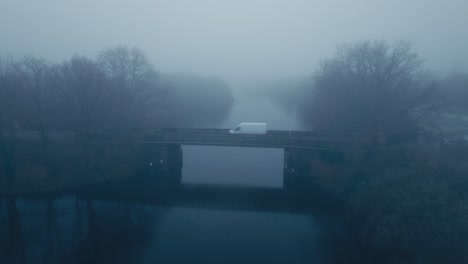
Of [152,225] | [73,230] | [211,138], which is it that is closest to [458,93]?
[211,138]

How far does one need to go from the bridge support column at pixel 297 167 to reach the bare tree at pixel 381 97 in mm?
1884

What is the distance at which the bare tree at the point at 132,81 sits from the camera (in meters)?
21.1

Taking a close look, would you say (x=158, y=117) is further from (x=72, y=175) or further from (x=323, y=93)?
(x=323, y=93)

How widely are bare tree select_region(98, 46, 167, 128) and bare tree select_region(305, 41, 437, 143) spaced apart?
10076mm

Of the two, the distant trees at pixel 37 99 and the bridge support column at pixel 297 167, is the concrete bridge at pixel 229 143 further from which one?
the distant trees at pixel 37 99

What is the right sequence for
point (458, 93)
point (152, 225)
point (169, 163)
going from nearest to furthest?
point (152, 225) → point (169, 163) → point (458, 93)

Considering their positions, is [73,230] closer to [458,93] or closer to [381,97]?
[381,97]

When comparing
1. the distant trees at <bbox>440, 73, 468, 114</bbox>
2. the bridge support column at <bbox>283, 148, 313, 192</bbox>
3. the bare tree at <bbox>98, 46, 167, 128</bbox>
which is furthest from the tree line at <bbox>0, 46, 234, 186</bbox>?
the distant trees at <bbox>440, 73, 468, 114</bbox>

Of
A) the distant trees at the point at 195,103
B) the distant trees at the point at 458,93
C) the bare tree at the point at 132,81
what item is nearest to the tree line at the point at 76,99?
the bare tree at the point at 132,81

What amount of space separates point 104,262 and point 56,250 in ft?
5.49

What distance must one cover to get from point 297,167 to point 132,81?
1054cm

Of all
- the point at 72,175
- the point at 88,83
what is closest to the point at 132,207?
the point at 72,175

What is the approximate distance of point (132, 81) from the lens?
22188 millimetres

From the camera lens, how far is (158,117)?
25.1 m
